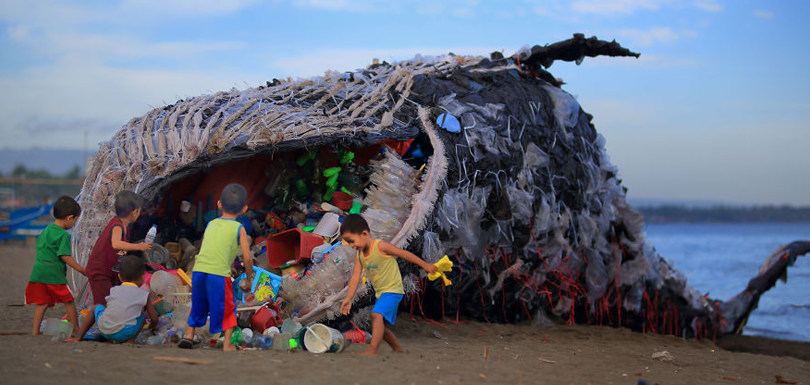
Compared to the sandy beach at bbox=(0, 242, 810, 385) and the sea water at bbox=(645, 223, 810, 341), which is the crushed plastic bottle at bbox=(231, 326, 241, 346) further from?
the sea water at bbox=(645, 223, 810, 341)

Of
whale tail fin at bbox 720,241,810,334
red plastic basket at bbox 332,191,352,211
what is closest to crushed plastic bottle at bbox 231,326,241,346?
red plastic basket at bbox 332,191,352,211

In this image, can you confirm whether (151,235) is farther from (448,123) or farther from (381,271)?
(448,123)

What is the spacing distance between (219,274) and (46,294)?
4.91ft

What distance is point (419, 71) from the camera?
23.0 feet

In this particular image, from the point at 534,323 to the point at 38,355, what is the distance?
463cm

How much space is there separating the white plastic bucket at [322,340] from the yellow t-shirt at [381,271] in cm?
40

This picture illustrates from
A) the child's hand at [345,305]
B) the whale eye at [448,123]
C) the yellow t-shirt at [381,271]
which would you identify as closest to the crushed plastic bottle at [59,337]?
the child's hand at [345,305]

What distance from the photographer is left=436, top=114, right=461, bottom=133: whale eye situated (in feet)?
20.1

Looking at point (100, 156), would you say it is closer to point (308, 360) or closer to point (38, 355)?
point (38, 355)

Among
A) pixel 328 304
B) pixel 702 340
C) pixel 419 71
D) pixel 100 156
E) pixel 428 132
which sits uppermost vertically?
pixel 419 71

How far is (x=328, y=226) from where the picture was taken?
5.86m

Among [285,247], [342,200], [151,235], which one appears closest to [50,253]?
[151,235]

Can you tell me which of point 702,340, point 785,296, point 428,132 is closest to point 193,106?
point 428,132

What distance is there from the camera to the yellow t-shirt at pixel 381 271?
4723 millimetres
